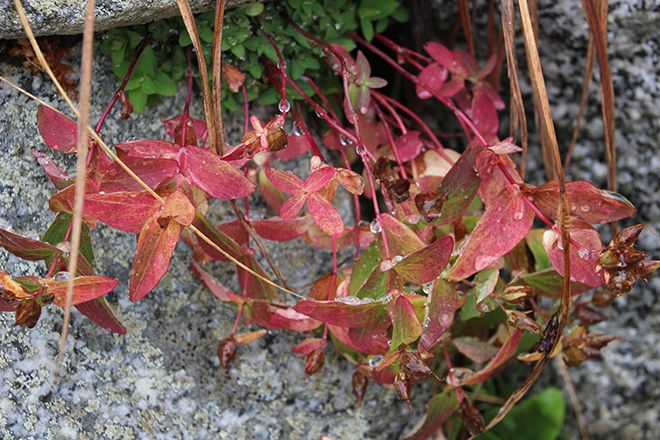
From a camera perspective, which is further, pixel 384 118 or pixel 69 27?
pixel 384 118

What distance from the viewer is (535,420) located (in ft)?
4.66

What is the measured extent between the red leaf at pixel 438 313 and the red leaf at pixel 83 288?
393 millimetres

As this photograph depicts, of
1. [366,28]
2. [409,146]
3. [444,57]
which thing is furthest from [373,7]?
[409,146]

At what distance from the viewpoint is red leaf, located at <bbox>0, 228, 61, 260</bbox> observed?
2.99 feet

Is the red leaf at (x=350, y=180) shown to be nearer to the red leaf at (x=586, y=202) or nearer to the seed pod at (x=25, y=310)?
the red leaf at (x=586, y=202)

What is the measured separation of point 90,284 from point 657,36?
1043 millimetres

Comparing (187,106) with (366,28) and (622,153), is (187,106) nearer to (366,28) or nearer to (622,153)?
(366,28)

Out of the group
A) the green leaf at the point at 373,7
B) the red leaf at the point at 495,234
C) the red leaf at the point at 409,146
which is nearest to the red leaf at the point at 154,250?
the red leaf at the point at 495,234

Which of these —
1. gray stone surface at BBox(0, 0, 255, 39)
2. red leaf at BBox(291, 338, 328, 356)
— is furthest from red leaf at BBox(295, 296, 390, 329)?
gray stone surface at BBox(0, 0, 255, 39)

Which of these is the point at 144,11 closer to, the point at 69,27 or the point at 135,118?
the point at 69,27

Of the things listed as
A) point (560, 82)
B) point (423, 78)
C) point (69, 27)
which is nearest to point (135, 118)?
point (69, 27)

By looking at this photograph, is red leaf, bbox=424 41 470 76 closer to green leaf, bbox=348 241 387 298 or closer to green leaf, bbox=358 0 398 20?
green leaf, bbox=358 0 398 20

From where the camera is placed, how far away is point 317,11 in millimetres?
1227

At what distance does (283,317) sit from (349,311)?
6.5 inches
